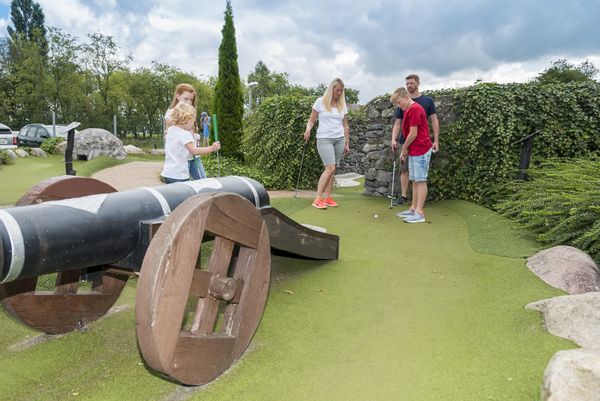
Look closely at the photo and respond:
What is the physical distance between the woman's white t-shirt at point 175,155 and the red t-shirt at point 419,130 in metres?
2.93

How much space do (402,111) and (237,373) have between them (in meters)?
5.16

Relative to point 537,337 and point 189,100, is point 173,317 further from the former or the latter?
point 189,100

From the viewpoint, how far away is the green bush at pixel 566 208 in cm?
418

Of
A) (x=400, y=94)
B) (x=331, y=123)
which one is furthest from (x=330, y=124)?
(x=400, y=94)

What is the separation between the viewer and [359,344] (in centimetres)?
277

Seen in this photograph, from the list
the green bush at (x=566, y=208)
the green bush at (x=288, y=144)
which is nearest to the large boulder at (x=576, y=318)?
the green bush at (x=566, y=208)

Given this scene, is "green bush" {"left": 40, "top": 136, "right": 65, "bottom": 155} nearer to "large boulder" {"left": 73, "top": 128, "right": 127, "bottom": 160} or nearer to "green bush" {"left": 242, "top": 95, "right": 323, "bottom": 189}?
"large boulder" {"left": 73, "top": 128, "right": 127, "bottom": 160}

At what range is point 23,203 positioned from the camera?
260 cm

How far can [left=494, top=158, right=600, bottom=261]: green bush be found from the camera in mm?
4184

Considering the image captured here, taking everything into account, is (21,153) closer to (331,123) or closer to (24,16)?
(331,123)

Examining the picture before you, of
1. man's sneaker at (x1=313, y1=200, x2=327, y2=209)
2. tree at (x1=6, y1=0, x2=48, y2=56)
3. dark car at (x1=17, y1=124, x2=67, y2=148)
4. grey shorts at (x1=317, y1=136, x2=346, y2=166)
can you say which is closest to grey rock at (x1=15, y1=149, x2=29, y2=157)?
dark car at (x1=17, y1=124, x2=67, y2=148)

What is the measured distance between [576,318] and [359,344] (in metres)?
1.25

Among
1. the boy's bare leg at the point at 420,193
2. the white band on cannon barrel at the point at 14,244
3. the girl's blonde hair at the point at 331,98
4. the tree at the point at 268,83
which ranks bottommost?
the boy's bare leg at the point at 420,193

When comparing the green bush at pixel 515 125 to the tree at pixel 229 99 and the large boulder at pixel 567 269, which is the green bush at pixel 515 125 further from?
the tree at pixel 229 99
